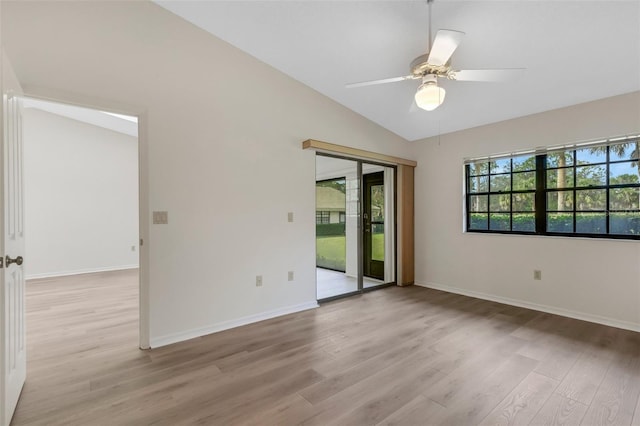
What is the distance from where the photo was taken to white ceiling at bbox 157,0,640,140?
2.25m

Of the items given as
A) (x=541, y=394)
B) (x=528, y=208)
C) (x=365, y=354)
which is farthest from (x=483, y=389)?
(x=528, y=208)

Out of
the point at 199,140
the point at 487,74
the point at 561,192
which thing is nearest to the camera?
the point at 487,74

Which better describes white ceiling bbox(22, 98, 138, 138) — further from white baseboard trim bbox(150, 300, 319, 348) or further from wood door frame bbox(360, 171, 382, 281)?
wood door frame bbox(360, 171, 382, 281)

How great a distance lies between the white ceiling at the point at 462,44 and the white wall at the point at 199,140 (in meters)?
0.36

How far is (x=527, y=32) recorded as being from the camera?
2395 mm

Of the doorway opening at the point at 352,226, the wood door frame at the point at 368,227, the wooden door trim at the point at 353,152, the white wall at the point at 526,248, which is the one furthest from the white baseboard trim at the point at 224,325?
the white wall at the point at 526,248

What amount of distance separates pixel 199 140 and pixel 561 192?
4.37 m

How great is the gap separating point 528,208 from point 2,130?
5172 millimetres

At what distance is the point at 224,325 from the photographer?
314 cm

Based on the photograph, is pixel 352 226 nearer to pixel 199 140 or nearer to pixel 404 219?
pixel 404 219

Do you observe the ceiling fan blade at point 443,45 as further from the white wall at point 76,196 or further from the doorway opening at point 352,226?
the white wall at point 76,196

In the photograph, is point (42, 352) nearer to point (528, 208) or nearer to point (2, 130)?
point (2, 130)

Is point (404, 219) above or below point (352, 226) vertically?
above

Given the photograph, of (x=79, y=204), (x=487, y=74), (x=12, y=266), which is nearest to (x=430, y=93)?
(x=487, y=74)
